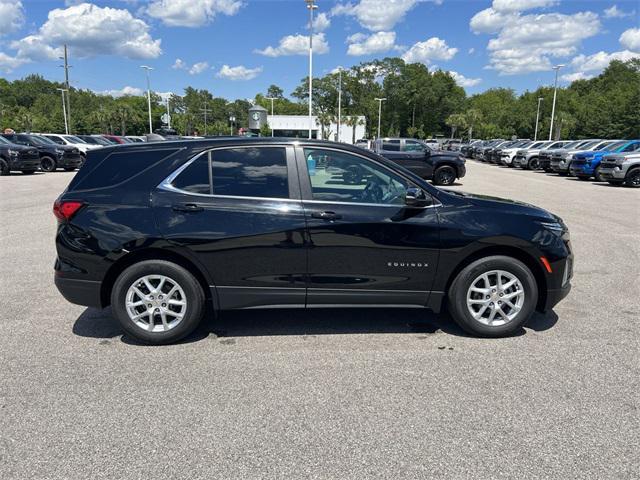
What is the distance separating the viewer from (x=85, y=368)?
3.60 m

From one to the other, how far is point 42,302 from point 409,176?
162 inches

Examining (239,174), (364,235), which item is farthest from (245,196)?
(364,235)

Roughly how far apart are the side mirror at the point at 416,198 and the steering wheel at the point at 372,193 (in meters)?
0.23

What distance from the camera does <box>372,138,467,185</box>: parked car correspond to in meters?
17.4

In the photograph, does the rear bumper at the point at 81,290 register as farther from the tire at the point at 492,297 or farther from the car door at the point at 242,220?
the tire at the point at 492,297

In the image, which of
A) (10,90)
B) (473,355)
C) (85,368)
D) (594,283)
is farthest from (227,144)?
(10,90)

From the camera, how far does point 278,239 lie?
3.88 metres

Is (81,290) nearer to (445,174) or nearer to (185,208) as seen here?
(185,208)

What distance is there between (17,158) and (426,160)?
16960 mm

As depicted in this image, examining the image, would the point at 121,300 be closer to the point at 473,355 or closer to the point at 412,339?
the point at 412,339

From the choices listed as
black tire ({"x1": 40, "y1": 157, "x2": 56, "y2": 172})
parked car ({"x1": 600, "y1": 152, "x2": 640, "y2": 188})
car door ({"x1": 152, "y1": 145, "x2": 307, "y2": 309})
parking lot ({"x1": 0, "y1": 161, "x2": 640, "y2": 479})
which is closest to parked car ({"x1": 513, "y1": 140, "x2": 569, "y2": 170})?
parked car ({"x1": 600, "y1": 152, "x2": 640, "y2": 188})

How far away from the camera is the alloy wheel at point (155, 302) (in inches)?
155

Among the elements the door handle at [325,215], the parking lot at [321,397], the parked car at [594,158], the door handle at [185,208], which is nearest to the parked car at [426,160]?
the parked car at [594,158]

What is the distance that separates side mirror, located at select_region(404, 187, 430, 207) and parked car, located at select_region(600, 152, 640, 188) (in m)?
17.3
